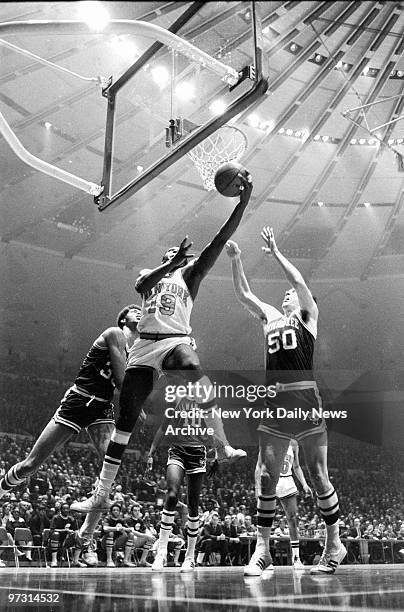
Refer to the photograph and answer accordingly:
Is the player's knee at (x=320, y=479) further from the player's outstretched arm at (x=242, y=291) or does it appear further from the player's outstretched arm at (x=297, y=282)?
the player's outstretched arm at (x=242, y=291)

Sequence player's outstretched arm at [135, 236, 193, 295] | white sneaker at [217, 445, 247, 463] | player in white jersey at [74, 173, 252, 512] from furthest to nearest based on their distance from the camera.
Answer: player in white jersey at [74, 173, 252, 512]
player's outstretched arm at [135, 236, 193, 295]
white sneaker at [217, 445, 247, 463]

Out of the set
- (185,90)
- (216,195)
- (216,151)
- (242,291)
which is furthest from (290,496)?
(185,90)

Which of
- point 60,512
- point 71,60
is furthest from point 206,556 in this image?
Result: point 71,60

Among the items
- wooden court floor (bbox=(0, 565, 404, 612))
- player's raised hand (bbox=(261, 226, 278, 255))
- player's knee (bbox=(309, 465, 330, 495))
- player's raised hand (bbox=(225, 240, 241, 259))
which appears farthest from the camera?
player's raised hand (bbox=(225, 240, 241, 259))

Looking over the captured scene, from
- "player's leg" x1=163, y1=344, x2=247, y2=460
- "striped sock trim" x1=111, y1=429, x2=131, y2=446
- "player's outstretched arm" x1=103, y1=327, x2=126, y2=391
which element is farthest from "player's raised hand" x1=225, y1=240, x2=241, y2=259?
"striped sock trim" x1=111, y1=429, x2=131, y2=446

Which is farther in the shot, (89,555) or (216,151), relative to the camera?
(216,151)

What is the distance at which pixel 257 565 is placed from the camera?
404cm

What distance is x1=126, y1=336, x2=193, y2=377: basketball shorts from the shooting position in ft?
15.3

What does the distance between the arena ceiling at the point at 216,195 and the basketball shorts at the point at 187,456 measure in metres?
2.62

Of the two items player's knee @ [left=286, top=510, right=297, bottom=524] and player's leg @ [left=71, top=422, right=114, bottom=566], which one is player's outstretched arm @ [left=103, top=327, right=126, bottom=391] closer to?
player's leg @ [left=71, top=422, right=114, bottom=566]

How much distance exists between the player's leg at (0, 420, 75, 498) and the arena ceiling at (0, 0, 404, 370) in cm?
205

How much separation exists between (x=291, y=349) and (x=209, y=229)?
3.09 m

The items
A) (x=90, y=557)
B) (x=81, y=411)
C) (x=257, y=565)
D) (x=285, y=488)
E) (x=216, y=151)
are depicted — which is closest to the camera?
(x=257, y=565)

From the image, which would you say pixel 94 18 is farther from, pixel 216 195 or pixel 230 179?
pixel 216 195
